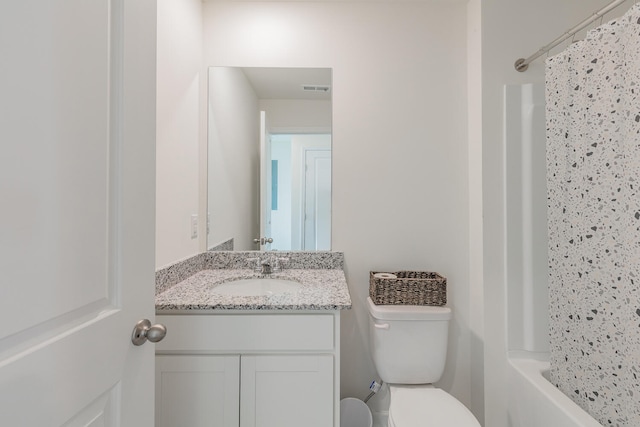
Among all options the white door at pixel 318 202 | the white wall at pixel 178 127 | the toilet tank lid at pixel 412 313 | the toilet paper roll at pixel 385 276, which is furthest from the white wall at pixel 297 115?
the toilet tank lid at pixel 412 313

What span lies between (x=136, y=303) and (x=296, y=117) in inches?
53.1

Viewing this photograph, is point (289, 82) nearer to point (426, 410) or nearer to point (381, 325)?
point (381, 325)

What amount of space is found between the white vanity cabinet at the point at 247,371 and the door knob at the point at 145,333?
45cm

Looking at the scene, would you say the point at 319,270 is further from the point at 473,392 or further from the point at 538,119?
the point at 538,119

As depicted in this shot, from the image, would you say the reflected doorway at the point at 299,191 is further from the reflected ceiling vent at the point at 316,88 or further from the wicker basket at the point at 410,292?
the wicker basket at the point at 410,292

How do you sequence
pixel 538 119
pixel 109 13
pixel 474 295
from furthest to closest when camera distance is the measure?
pixel 474 295 → pixel 538 119 → pixel 109 13

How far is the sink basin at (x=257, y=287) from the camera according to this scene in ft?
4.93

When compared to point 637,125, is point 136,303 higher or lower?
lower

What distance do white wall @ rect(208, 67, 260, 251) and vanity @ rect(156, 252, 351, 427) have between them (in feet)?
2.07

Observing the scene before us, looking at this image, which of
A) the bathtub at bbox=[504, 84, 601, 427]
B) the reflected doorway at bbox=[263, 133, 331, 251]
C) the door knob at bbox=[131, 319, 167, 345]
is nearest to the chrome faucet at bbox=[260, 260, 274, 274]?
the reflected doorway at bbox=[263, 133, 331, 251]

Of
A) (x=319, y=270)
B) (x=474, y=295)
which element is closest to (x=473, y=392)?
(x=474, y=295)

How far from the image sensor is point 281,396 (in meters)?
1.18

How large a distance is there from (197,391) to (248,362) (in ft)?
0.70

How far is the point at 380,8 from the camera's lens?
5.82 ft
